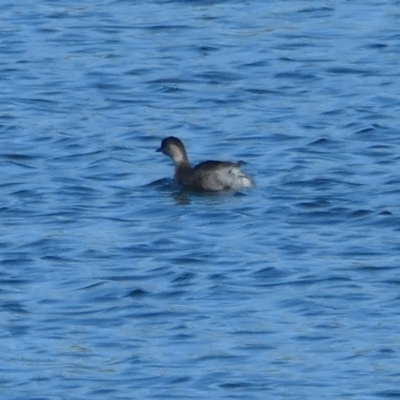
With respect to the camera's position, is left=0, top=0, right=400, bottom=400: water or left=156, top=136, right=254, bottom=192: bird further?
left=156, top=136, right=254, bottom=192: bird

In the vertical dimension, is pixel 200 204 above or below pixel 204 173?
below

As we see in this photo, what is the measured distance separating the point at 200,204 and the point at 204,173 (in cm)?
31

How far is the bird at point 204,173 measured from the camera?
15844 millimetres

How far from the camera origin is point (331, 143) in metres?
17.8

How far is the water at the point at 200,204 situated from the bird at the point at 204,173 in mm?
132

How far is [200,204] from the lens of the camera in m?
16.0

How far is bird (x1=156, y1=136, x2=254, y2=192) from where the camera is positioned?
624 inches

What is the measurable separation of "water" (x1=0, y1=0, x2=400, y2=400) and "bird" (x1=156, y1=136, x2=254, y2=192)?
132 mm

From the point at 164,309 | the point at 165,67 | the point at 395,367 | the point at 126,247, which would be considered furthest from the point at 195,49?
the point at 395,367

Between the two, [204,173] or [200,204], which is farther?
[204,173]

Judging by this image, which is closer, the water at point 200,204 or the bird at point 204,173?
the water at point 200,204

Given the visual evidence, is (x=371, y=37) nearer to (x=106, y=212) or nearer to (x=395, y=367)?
(x=106, y=212)

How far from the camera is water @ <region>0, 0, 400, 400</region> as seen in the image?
38.3ft

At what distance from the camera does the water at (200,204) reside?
11.7 metres
